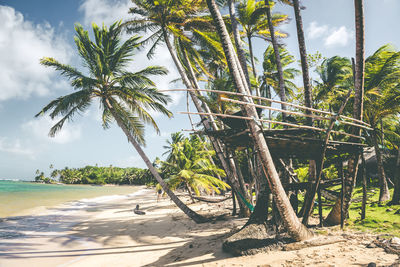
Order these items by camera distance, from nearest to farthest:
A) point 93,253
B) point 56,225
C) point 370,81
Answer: point 93,253, point 370,81, point 56,225

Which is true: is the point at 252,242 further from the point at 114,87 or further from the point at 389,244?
the point at 114,87

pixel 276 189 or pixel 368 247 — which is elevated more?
pixel 276 189

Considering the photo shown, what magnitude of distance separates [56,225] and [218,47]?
34.6ft

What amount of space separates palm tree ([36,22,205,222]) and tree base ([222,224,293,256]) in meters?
3.45

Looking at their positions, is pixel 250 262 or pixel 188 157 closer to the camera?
pixel 250 262

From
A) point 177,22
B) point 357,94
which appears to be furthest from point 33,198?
point 357,94

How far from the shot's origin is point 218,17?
4.09 meters

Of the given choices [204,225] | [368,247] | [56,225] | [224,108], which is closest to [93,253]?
[204,225]

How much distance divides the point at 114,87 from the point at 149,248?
6.27 meters

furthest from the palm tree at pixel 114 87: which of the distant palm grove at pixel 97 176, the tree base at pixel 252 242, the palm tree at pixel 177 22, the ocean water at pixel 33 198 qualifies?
the distant palm grove at pixel 97 176

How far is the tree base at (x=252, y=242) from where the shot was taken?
161 inches

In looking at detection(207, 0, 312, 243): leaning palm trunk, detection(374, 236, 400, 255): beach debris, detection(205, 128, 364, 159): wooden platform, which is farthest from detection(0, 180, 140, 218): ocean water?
detection(374, 236, 400, 255): beach debris

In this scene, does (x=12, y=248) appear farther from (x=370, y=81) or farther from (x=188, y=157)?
(x=370, y=81)

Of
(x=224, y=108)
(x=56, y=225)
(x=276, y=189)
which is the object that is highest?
(x=224, y=108)
